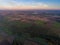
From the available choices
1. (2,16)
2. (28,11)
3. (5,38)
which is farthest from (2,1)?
(5,38)

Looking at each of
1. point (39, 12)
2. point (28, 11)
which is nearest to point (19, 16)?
point (28, 11)

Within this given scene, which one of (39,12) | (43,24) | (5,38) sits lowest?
(5,38)

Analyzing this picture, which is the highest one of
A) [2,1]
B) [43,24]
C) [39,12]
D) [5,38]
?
[2,1]

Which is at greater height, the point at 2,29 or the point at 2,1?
the point at 2,1

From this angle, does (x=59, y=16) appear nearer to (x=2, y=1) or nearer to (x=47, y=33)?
(x=47, y=33)

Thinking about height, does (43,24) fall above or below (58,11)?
below

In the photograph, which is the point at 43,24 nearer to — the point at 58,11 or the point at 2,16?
the point at 58,11
